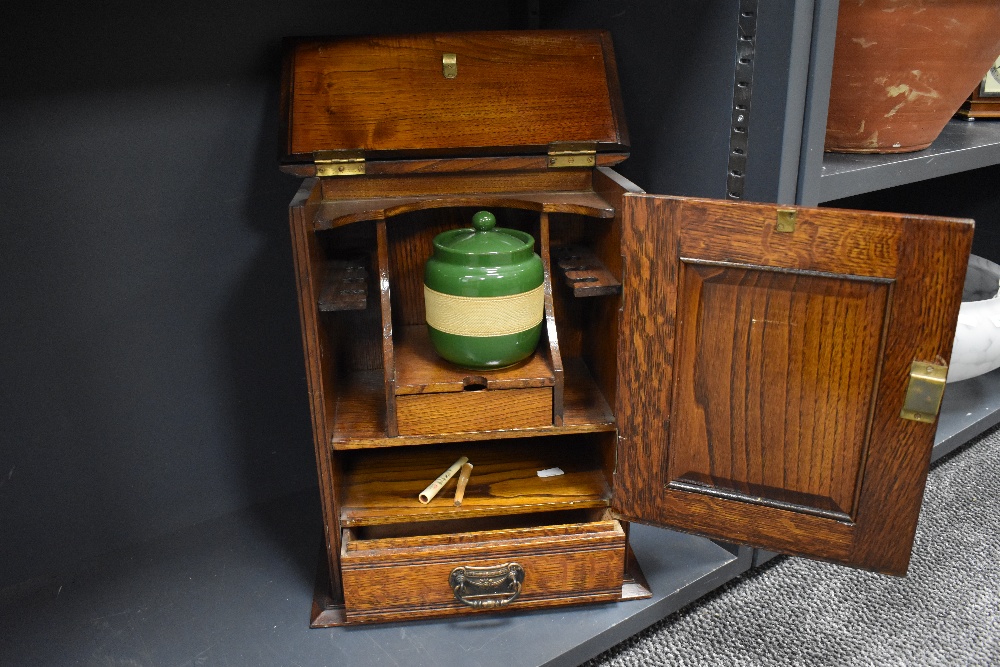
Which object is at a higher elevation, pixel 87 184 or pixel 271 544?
pixel 87 184

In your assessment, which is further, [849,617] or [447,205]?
[849,617]

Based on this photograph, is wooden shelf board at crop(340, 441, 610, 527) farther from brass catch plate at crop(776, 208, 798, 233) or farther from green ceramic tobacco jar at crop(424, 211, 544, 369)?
brass catch plate at crop(776, 208, 798, 233)

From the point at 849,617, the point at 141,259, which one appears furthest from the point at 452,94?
the point at 849,617

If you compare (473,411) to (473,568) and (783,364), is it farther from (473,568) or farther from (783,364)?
(783,364)

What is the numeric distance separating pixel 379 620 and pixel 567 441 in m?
0.40

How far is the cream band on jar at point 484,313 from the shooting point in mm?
991

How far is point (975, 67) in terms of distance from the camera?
1.15m

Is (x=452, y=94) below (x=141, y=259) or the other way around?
the other way around

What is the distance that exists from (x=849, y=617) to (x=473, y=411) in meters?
0.68

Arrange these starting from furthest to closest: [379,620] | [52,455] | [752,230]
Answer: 1. [52,455]
2. [379,620]
3. [752,230]

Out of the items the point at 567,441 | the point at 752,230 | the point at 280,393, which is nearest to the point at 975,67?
the point at 752,230

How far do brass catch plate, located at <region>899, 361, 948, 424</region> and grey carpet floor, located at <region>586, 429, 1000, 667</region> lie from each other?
1.56ft

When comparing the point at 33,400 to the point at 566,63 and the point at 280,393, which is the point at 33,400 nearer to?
the point at 280,393

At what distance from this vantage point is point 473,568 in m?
1.06
